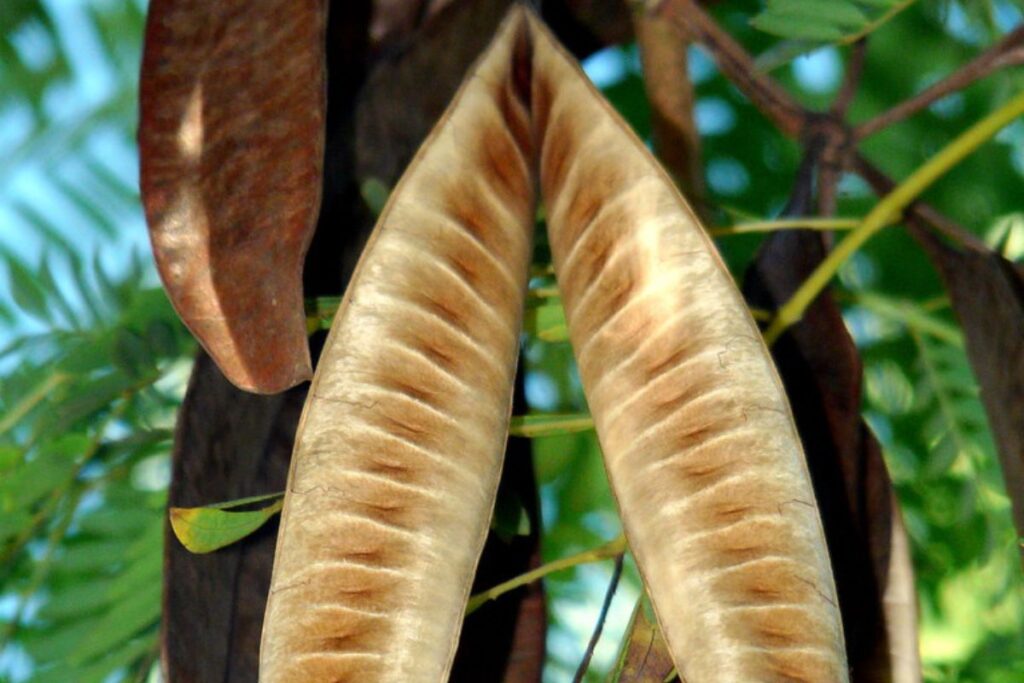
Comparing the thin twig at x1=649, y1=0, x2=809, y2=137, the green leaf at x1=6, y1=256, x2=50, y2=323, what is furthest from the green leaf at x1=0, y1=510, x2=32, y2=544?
the thin twig at x1=649, y1=0, x2=809, y2=137

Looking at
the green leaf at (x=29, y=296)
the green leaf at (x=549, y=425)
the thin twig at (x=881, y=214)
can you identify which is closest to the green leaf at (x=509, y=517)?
the green leaf at (x=549, y=425)

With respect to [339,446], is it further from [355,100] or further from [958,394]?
[958,394]

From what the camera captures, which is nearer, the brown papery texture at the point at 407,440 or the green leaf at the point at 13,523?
the brown papery texture at the point at 407,440

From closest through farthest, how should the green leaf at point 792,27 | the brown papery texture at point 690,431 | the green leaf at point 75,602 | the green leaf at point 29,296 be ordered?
1. the brown papery texture at point 690,431
2. the green leaf at point 792,27
3. the green leaf at point 75,602
4. the green leaf at point 29,296

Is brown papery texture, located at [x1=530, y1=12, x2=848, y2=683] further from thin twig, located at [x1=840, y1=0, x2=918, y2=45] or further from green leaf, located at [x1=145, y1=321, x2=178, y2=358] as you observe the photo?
green leaf, located at [x1=145, y1=321, x2=178, y2=358]

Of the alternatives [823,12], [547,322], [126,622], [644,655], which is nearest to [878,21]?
[823,12]

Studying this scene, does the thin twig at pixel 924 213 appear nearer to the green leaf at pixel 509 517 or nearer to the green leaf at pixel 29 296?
the green leaf at pixel 509 517

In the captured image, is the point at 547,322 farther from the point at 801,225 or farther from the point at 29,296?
the point at 29,296

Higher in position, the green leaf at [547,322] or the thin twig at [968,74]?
the thin twig at [968,74]
